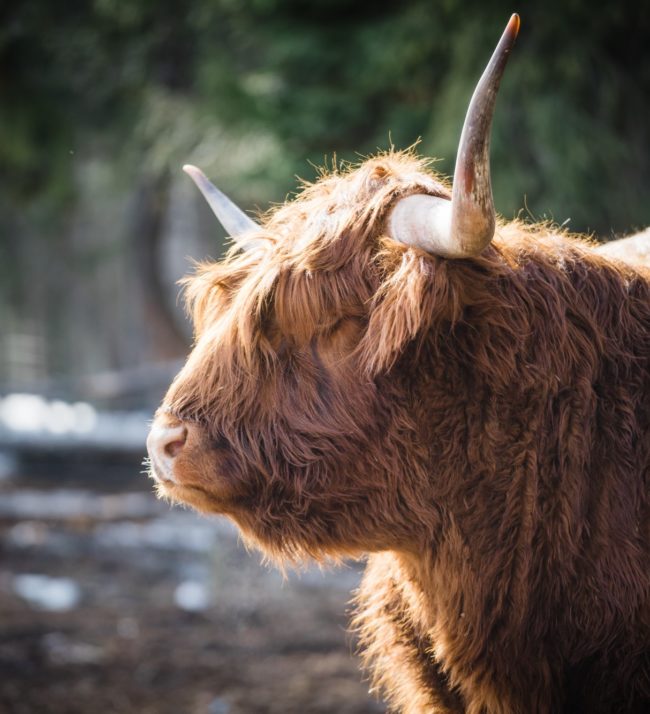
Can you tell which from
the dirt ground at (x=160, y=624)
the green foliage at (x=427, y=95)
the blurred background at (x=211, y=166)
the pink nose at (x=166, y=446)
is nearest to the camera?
the pink nose at (x=166, y=446)

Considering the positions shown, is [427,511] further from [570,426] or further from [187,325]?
[187,325]

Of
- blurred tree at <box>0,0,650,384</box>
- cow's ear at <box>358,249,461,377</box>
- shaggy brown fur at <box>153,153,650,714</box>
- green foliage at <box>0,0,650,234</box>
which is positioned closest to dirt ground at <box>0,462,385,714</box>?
shaggy brown fur at <box>153,153,650,714</box>

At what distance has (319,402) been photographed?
2.31m

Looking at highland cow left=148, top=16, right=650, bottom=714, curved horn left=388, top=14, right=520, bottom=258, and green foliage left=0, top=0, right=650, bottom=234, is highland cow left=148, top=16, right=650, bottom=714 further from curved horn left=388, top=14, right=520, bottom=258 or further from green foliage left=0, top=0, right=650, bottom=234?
green foliage left=0, top=0, right=650, bottom=234

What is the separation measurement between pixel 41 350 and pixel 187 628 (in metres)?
31.7

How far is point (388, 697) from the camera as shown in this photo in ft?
9.50

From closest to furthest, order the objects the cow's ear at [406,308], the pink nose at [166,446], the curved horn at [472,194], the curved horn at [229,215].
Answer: the curved horn at [472,194] < the cow's ear at [406,308] < the pink nose at [166,446] < the curved horn at [229,215]

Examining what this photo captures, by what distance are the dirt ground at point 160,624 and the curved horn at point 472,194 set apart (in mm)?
3179

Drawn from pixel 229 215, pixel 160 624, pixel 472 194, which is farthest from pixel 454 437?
pixel 160 624

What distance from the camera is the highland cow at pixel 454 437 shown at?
2.23 m

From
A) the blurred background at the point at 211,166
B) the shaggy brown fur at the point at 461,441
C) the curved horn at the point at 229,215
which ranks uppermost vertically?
the blurred background at the point at 211,166

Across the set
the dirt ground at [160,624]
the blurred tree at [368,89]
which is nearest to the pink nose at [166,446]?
the dirt ground at [160,624]

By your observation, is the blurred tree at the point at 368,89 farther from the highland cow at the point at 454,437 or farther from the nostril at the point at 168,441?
the nostril at the point at 168,441

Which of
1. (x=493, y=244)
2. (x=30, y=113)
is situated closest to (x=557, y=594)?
(x=493, y=244)
